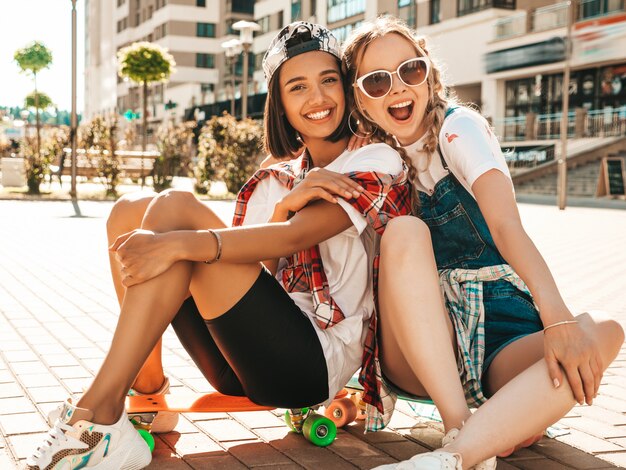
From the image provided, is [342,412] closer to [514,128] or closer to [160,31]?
[514,128]

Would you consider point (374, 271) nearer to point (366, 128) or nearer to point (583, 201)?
point (366, 128)

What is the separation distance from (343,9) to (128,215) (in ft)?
142

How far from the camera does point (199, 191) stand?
2203 cm

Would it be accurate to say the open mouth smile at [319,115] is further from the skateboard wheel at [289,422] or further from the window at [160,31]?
the window at [160,31]

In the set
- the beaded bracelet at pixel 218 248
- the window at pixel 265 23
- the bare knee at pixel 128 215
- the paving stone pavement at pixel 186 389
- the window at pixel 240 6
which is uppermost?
the window at pixel 240 6

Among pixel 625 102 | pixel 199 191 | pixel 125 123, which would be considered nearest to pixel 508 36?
pixel 625 102

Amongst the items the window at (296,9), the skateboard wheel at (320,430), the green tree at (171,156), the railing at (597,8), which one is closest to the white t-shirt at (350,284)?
the skateboard wheel at (320,430)

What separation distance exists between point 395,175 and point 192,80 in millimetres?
68124

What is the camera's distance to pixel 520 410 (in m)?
2.19

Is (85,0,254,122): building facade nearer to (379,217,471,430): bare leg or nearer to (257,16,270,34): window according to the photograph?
(257,16,270,34): window

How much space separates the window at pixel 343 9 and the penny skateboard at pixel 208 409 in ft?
135

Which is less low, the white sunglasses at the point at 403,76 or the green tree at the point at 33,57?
the green tree at the point at 33,57

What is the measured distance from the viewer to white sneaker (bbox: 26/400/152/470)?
222cm

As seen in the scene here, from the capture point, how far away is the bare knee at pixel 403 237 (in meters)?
2.34
